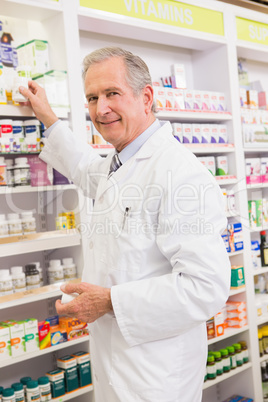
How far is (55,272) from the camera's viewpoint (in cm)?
299

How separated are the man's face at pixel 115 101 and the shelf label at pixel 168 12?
4.28ft

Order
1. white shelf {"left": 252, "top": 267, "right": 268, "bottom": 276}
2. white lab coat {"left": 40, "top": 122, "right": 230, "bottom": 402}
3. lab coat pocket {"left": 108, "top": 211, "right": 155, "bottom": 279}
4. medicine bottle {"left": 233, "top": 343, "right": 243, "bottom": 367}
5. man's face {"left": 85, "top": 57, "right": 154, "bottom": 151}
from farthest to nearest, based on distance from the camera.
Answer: white shelf {"left": 252, "top": 267, "right": 268, "bottom": 276} → medicine bottle {"left": 233, "top": 343, "right": 243, "bottom": 367} → man's face {"left": 85, "top": 57, "right": 154, "bottom": 151} → lab coat pocket {"left": 108, "top": 211, "right": 155, "bottom": 279} → white lab coat {"left": 40, "top": 122, "right": 230, "bottom": 402}

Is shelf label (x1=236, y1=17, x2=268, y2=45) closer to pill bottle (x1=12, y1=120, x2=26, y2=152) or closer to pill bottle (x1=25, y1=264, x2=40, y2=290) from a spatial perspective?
pill bottle (x1=12, y1=120, x2=26, y2=152)

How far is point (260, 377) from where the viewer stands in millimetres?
4336

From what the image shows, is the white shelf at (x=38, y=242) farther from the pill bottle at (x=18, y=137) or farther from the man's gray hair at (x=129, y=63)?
the man's gray hair at (x=129, y=63)

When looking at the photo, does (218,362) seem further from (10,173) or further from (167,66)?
(167,66)

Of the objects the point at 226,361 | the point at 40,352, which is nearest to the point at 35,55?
the point at 40,352

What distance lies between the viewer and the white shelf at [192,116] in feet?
12.0

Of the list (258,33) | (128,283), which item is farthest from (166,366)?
(258,33)

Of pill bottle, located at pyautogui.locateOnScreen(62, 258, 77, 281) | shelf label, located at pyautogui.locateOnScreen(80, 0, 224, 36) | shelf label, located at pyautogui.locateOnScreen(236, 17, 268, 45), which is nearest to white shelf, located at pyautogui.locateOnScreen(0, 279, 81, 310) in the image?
pill bottle, located at pyautogui.locateOnScreen(62, 258, 77, 281)

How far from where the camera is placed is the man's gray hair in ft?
6.67

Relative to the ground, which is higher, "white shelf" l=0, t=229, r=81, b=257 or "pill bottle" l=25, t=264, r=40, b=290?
"white shelf" l=0, t=229, r=81, b=257

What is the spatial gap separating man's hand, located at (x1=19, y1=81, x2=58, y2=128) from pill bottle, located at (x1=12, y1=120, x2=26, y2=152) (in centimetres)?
13

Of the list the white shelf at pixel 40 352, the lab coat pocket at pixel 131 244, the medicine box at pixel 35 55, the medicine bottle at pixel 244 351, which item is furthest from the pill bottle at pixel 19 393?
the medicine bottle at pixel 244 351
